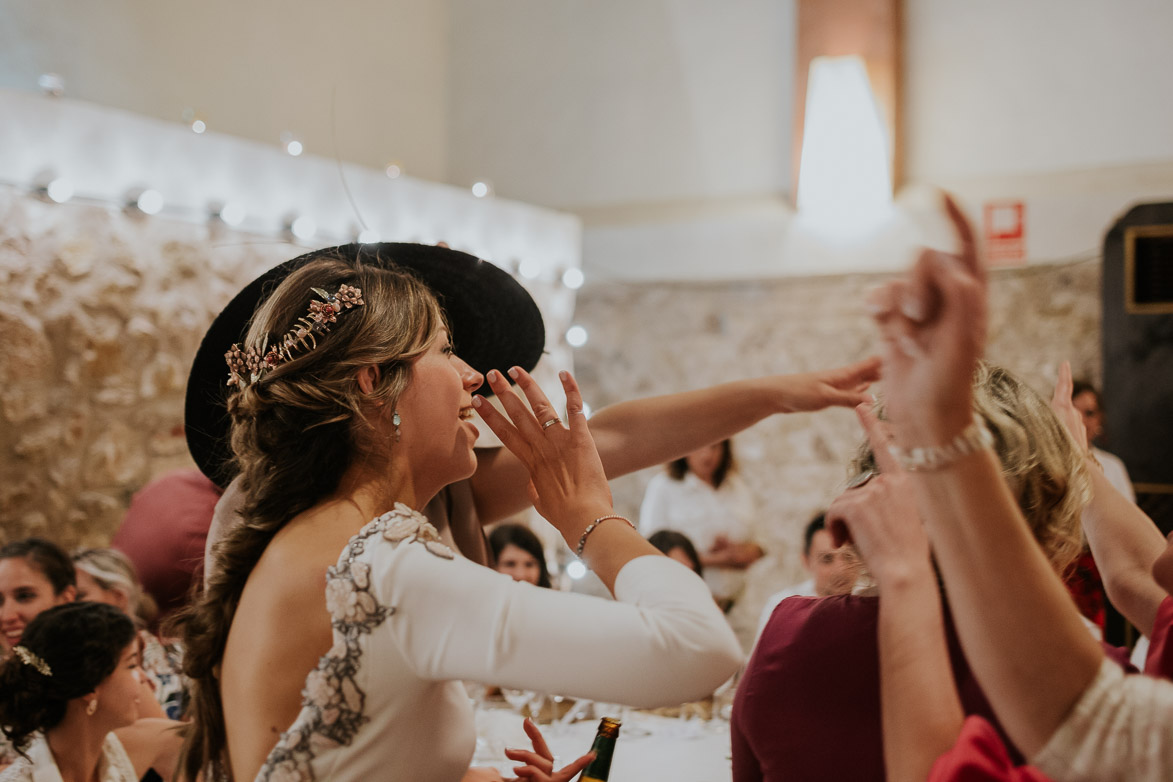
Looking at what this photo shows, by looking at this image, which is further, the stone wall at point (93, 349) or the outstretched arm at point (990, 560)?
the stone wall at point (93, 349)

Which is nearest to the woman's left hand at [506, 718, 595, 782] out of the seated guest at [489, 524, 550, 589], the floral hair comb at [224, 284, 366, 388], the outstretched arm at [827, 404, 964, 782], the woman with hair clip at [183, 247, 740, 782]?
the woman with hair clip at [183, 247, 740, 782]

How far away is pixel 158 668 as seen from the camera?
2496mm

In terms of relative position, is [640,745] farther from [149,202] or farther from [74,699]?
[149,202]

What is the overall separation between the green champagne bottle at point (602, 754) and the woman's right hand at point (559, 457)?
25cm

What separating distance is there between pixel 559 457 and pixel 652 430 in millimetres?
557

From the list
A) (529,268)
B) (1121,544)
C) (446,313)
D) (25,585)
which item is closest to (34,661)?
(25,585)

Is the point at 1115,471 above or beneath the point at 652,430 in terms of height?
beneath

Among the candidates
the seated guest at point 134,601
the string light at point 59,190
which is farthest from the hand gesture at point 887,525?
the string light at point 59,190

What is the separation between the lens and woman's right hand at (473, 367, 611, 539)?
120cm

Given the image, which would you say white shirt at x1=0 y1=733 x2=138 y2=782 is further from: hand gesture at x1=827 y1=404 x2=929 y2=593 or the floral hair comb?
hand gesture at x1=827 y1=404 x2=929 y2=593

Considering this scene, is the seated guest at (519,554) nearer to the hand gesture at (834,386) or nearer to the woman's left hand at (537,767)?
the hand gesture at (834,386)

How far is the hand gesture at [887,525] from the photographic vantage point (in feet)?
3.11

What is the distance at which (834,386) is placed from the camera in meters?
1.67

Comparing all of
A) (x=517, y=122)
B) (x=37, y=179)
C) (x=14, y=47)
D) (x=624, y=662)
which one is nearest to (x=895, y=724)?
(x=624, y=662)
